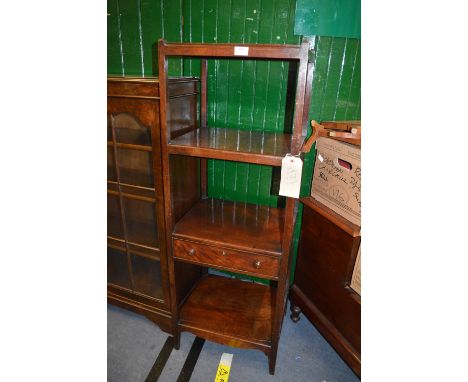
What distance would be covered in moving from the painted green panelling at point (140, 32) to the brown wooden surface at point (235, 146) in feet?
1.86

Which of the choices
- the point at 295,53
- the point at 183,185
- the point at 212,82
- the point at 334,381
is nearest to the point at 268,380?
the point at 334,381

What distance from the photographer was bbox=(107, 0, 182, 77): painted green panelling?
1584 mm

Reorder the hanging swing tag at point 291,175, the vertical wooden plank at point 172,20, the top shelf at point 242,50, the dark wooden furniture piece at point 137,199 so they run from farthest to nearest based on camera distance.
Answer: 1. the vertical wooden plank at point 172,20
2. the dark wooden furniture piece at point 137,199
3. the hanging swing tag at point 291,175
4. the top shelf at point 242,50

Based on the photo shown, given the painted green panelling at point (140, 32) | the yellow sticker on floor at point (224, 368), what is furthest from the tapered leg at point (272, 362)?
the painted green panelling at point (140, 32)

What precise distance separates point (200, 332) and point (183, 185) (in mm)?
789

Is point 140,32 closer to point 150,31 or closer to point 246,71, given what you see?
point 150,31

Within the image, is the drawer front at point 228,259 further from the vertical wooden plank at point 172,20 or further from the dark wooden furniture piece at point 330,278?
the vertical wooden plank at point 172,20

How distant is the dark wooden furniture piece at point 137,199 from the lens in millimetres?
1234

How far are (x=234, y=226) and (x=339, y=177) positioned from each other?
0.57 m

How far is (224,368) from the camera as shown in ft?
4.97

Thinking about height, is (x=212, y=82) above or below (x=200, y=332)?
above
